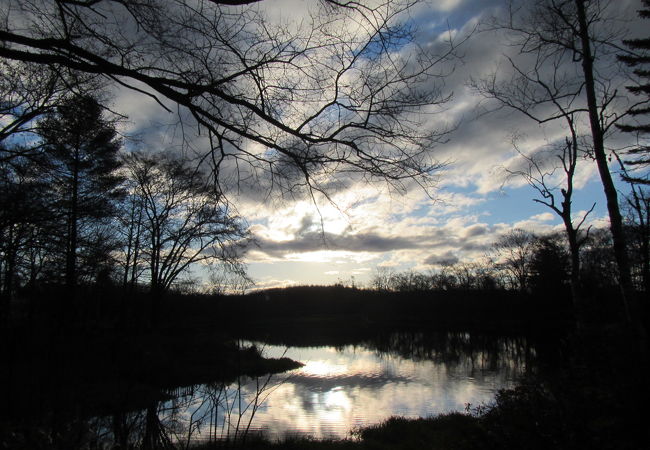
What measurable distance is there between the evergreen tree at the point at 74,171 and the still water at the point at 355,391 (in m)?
5.25

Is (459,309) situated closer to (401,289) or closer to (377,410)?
(401,289)

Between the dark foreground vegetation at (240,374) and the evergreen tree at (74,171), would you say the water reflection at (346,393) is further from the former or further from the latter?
the evergreen tree at (74,171)

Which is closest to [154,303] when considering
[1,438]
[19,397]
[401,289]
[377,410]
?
[19,397]

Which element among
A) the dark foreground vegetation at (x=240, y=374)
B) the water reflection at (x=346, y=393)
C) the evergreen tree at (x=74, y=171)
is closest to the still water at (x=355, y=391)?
the water reflection at (x=346, y=393)

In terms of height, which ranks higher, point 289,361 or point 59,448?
point 59,448

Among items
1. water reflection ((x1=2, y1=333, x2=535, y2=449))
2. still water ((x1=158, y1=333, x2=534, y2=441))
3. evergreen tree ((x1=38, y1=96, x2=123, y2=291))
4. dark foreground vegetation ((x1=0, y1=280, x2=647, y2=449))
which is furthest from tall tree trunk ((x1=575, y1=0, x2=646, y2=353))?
evergreen tree ((x1=38, y1=96, x2=123, y2=291))

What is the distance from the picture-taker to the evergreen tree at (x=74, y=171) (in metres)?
7.61

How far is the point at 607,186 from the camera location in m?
7.84

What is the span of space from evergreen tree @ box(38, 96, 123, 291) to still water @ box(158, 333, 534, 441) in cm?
525

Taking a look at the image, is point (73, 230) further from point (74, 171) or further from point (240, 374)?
point (240, 374)

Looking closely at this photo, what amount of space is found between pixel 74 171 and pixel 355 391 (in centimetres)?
1466

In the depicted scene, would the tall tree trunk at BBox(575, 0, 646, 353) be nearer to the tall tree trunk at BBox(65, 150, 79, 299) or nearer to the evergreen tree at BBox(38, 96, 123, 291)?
the evergreen tree at BBox(38, 96, 123, 291)

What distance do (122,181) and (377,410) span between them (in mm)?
17708

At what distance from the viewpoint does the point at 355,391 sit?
18922 millimetres
